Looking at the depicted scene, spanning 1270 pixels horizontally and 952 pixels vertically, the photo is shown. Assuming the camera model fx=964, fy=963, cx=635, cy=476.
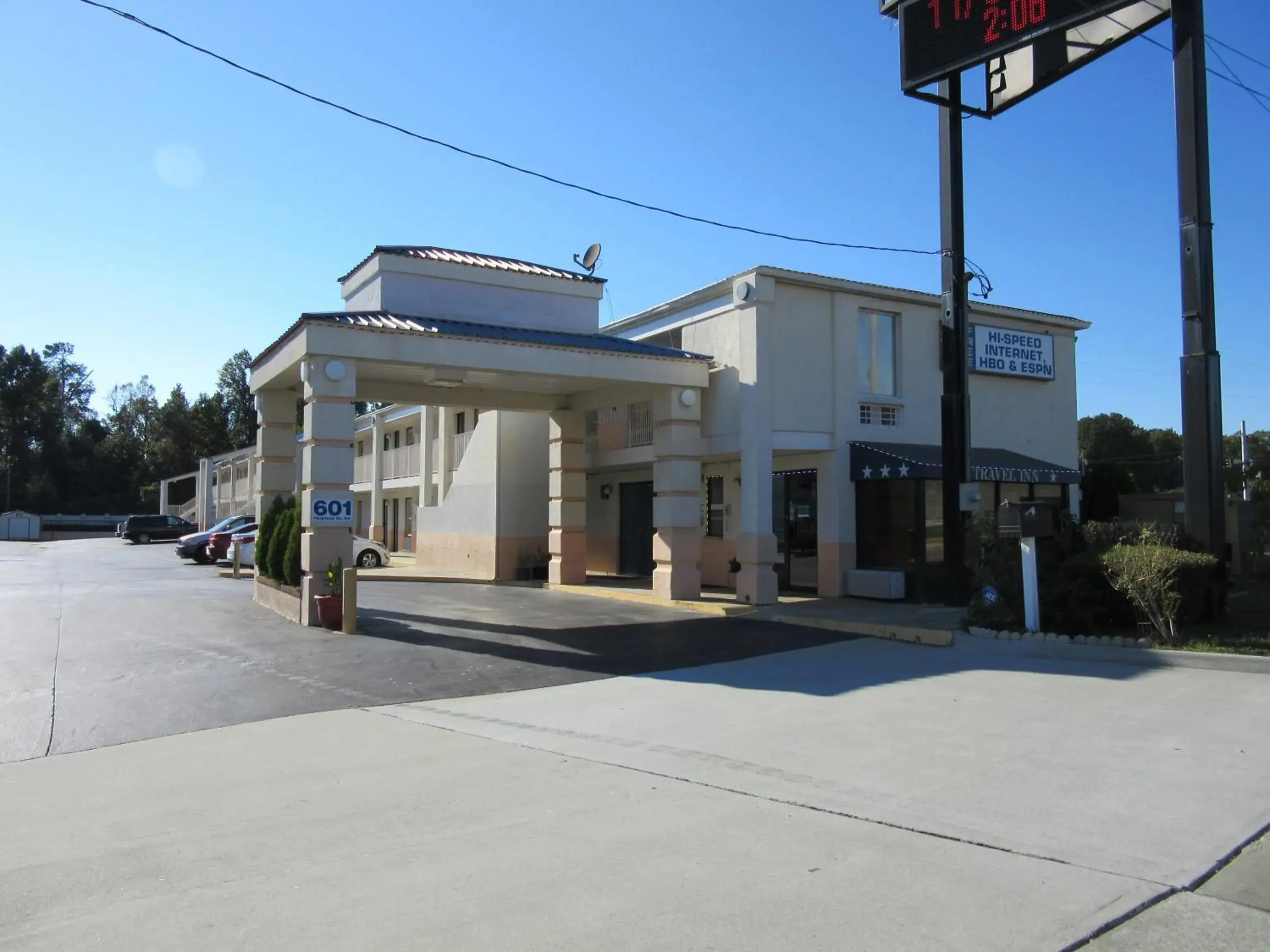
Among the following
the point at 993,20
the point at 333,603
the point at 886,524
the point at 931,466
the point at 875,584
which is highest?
the point at 993,20

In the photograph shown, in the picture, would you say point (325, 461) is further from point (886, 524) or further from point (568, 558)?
point (886, 524)

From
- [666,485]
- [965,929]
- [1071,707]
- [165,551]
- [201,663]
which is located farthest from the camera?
[165,551]

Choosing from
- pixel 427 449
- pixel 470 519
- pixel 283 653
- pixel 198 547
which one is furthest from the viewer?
pixel 198 547

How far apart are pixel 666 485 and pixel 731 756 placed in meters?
10.3

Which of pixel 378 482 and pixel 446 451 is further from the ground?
pixel 446 451

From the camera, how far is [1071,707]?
8594mm

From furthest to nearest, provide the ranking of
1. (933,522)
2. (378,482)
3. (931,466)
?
(378,482) → (933,522) → (931,466)

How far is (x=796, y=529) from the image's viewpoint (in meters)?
19.0

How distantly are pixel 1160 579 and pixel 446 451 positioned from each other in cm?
2182

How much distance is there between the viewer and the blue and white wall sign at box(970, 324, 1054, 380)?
19.3 m

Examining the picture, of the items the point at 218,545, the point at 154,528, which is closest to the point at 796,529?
the point at 218,545

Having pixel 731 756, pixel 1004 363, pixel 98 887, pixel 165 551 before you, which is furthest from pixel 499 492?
pixel 165 551

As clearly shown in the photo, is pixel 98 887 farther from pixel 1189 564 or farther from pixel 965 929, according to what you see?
pixel 1189 564

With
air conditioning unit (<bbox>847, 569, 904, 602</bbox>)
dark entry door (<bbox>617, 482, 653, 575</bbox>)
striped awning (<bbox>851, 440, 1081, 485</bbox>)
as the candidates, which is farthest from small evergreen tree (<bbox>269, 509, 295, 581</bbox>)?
striped awning (<bbox>851, 440, 1081, 485</bbox>)
